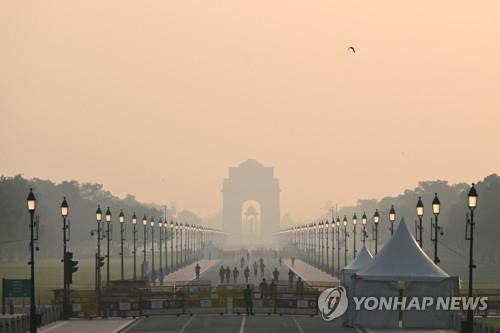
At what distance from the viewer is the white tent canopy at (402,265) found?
5872 cm

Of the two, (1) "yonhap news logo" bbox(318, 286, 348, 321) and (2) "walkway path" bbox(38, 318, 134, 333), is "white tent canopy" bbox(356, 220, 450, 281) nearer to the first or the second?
(1) "yonhap news logo" bbox(318, 286, 348, 321)

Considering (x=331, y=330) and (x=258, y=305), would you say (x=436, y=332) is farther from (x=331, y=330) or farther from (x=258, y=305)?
(x=258, y=305)

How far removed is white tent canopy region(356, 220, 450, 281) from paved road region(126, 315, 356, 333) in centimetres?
266

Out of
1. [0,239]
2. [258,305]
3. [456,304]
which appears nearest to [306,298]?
[258,305]

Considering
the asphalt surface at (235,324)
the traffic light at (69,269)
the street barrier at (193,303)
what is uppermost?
the traffic light at (69,269)

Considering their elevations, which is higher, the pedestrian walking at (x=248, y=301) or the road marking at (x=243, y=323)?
the pedestrian walking at (x=248, y=301)

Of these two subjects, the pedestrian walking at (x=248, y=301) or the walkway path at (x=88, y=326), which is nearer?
the walkway path at (x=88, y=326)

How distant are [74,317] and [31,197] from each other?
16.2 m

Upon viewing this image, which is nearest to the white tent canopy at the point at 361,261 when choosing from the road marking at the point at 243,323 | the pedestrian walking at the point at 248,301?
the pedestrian walking at the point at 248,301

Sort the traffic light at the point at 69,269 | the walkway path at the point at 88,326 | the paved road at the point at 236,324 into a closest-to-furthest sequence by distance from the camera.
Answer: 1. the paved road at the point at 236,324
2. the walkway path at the point at 88,326
3. the traffic light at the point at 69,269

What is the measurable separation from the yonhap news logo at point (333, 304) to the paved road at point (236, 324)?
555 millimetres

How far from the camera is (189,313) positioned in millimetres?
72125

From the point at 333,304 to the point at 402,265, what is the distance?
10.1m

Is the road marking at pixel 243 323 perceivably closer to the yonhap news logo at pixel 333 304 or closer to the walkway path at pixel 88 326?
the yonhap news logo at pixel 333 304
